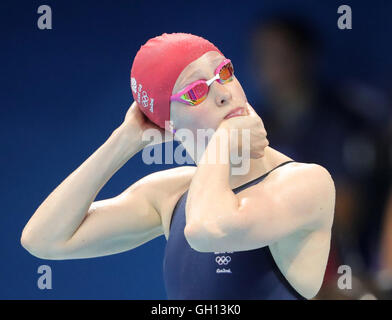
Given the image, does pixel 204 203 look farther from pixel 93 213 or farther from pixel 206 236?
pixel 93 213

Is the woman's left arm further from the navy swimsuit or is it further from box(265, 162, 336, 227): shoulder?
the navy swimsuit

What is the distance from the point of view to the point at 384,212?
10.8 ft

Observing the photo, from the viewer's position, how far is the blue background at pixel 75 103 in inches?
122

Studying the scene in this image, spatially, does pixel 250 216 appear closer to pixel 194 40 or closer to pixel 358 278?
pixel 194 40

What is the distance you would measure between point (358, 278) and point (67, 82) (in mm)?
1756

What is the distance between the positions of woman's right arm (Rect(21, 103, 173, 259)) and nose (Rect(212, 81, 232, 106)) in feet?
1.01

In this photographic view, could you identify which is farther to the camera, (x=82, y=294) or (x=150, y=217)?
(x=82, y=294)

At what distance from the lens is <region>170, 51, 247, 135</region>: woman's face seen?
1624 mm

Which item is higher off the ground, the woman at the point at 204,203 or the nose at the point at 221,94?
the nose at the point at 221,94

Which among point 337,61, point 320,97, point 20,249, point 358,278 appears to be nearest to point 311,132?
point 320,97

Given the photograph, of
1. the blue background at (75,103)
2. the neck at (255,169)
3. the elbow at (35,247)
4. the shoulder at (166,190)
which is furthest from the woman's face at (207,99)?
the blue background at (75,103)

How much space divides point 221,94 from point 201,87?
54 mm

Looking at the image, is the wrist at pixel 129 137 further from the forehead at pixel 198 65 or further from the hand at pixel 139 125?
the forehead at pixel 198 65

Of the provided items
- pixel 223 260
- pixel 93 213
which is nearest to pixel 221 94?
pixel 223 260
